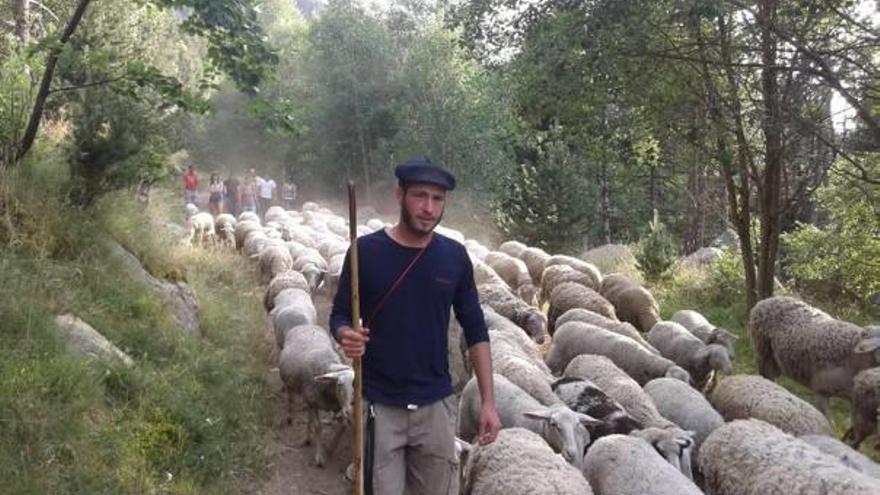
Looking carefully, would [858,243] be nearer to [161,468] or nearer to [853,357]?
[853,357]

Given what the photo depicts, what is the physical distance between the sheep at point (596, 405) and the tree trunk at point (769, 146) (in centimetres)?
372

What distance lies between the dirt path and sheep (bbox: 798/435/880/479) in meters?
3.91

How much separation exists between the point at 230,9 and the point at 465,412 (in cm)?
423

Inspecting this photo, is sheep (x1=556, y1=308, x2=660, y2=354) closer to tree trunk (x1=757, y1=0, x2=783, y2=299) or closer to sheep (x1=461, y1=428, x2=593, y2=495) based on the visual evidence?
tree trunk (x1=757, y1=0, x2=783, y2=299)

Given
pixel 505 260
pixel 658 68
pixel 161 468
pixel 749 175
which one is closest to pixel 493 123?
pixel 505 260

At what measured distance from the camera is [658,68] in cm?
875

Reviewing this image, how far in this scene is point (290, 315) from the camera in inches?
362

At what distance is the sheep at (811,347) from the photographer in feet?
25.2

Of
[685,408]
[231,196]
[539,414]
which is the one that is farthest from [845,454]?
[231,196]

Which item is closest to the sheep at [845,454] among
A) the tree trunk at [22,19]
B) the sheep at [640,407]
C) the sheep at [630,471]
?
the sheep at [640,407]

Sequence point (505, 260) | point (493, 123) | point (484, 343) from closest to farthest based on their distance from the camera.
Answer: point (484, 343), point (505, 260), point (493, 123)

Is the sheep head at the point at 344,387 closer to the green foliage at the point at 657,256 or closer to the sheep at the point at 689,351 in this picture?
the sheep at the point at 689,351

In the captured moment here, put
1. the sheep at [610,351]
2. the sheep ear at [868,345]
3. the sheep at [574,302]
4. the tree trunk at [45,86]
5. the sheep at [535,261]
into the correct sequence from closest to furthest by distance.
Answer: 1. the tree trunk at [45,86]
2. the sheep ear at [868,345]
3. the sheep at [610,351]
4. the sheep at [574,302]
5. the sheep at [535,261]

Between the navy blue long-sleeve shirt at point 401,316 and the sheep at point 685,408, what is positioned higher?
the navy blue long-sleeve shirt at point 401,316
